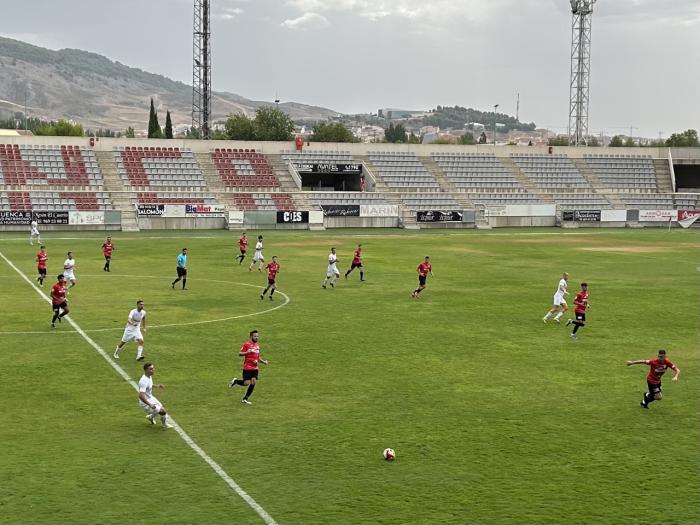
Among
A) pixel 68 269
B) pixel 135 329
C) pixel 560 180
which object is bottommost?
pixel 135 329

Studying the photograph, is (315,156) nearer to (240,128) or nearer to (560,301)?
(560,301)

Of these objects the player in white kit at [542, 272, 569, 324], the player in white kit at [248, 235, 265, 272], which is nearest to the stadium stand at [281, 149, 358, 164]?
the player in white kit at [248, 235, 265, 272]

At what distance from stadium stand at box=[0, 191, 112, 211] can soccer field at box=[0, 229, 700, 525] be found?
36570 millimetres

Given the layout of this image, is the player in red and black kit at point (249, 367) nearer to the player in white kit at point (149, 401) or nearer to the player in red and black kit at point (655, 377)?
the player in white kit at point (149, 401)

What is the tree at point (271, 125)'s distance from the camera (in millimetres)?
151750

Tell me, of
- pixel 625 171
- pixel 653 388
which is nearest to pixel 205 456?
pixel 653 388

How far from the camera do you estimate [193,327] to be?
2855 centimetres

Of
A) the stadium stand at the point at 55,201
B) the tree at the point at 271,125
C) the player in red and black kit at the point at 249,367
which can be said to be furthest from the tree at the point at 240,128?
the player in red and black kit at the point at 249,367

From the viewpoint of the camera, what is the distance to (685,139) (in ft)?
572

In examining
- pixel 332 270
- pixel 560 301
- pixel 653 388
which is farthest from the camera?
pixel 332 270

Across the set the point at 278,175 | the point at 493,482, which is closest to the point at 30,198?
the point at 278,175

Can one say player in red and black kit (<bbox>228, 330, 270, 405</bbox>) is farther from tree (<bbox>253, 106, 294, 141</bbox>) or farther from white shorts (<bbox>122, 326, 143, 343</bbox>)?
tree (<bbox>253, 106, 294, 141</bbox>)

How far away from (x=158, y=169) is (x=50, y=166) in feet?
34.7

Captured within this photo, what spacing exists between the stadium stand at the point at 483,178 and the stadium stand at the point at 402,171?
3.01 meters
